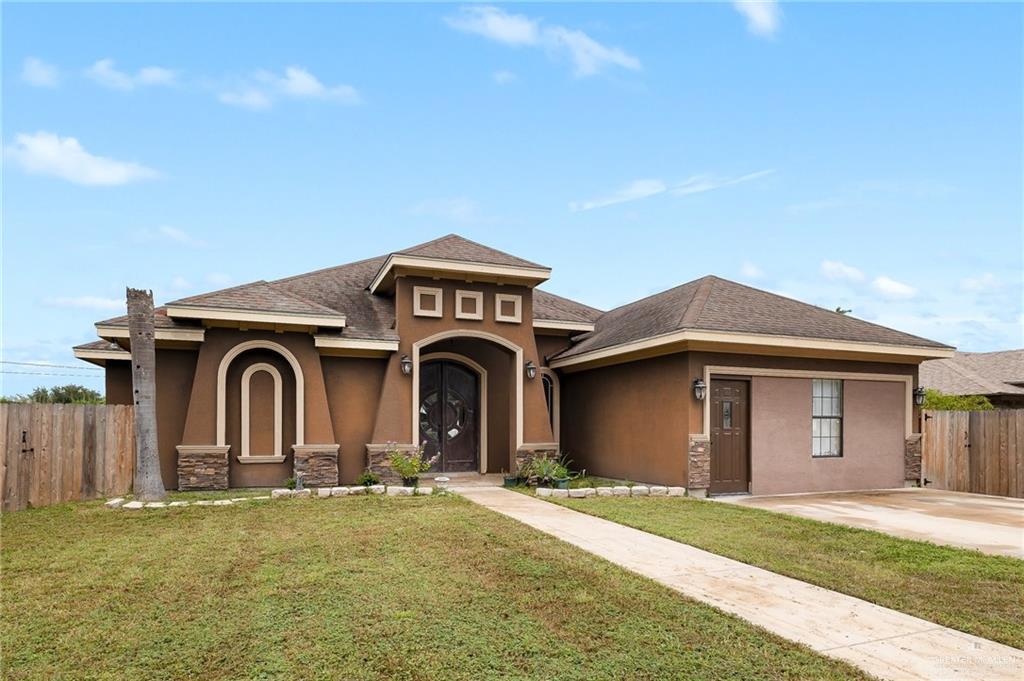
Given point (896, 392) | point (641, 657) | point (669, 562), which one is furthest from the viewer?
point (896, 392)

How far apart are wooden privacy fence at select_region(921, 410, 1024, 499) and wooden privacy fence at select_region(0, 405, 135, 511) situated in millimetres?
15830

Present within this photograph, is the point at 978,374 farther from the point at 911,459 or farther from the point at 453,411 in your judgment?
the point at 453,411

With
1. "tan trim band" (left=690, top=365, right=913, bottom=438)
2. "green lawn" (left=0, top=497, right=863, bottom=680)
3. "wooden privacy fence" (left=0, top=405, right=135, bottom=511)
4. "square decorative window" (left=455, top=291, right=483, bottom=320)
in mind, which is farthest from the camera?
"square decorative window" (left=455, top=291, right=483, bottom=320)

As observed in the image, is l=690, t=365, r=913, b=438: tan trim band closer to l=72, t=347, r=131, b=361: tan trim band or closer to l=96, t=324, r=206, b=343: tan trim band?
l=96, t=324, r=206, b=343: tan trim band

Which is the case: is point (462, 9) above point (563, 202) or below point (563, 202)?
above

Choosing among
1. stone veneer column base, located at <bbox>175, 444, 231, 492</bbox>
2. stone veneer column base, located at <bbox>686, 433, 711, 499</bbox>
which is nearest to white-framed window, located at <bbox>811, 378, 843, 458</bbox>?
stone veneer column base, located at <bbox>686, 433, 711, 499</bbox>

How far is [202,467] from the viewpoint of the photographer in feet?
39.3

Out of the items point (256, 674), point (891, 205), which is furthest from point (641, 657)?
point (891, 205)

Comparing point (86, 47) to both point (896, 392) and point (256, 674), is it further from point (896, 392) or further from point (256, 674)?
point (896, 392)

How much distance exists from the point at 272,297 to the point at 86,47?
5.22 m

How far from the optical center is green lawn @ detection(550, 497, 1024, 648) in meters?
5.09

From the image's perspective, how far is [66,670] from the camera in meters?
3.84

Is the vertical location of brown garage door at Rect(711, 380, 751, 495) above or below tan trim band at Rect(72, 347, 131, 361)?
below

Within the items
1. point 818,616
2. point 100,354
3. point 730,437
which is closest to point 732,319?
point 730,437
